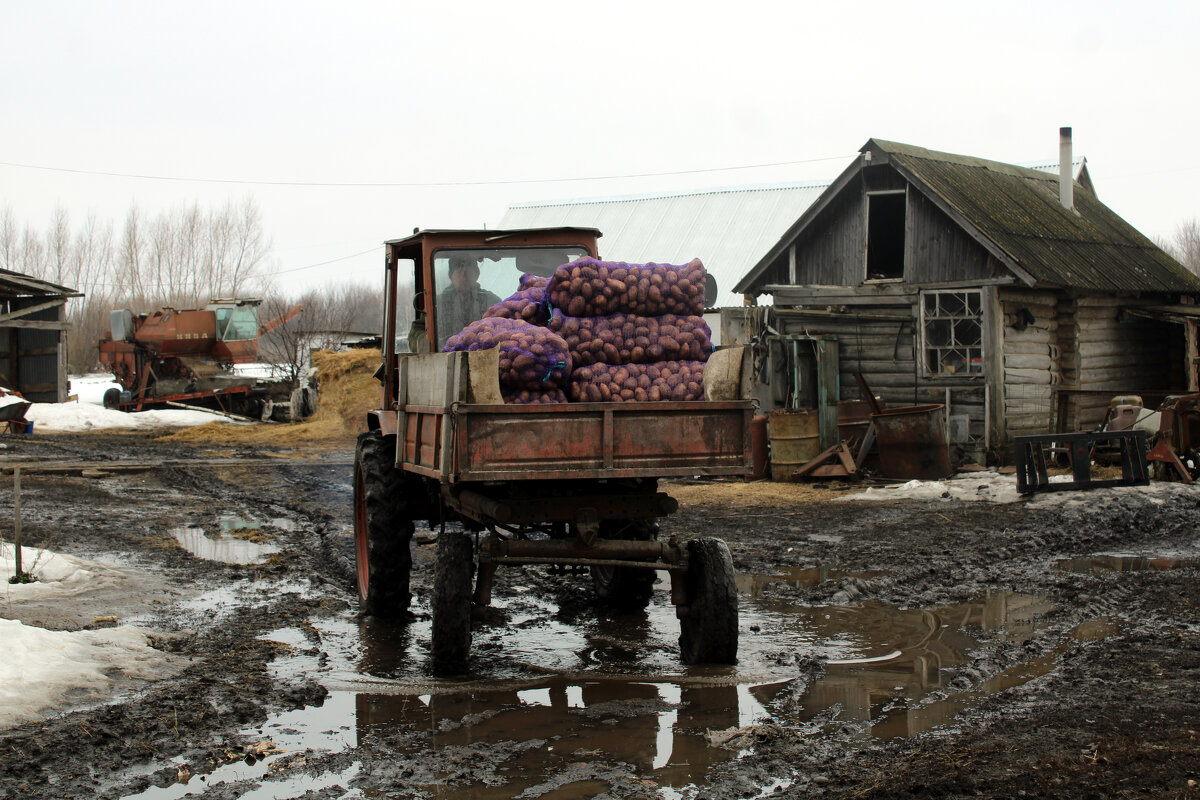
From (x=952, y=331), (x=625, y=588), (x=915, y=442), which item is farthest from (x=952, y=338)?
(x=625, y=588)

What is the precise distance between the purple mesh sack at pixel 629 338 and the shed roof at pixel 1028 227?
12.5 m

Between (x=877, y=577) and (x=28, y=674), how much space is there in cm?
626

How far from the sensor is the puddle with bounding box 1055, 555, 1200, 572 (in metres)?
9.53

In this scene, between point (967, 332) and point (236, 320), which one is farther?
point (236, 320)

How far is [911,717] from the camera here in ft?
17.7

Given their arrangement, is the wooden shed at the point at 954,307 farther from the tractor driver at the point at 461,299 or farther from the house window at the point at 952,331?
the tractor driver at the point at 461,299

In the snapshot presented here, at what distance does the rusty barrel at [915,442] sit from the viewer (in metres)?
16.2

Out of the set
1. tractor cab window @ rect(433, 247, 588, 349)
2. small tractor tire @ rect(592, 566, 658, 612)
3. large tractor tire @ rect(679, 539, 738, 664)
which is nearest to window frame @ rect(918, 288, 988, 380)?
small tractor tire @ rect(592, 566, 658, 612)

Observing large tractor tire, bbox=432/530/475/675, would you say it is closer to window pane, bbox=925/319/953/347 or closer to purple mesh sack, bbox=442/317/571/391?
purple mesh sack, bbox=442/317/571/391

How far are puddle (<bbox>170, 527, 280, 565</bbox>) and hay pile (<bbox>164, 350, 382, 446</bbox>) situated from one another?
13.5 m

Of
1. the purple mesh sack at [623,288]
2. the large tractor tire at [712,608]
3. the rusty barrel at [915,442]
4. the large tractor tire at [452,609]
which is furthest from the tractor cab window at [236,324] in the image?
the large tractor tire at [712,608]

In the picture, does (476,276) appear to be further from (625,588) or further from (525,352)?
(625,588)

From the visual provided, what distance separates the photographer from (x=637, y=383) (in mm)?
6406

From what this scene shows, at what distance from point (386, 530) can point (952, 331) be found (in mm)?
13316
